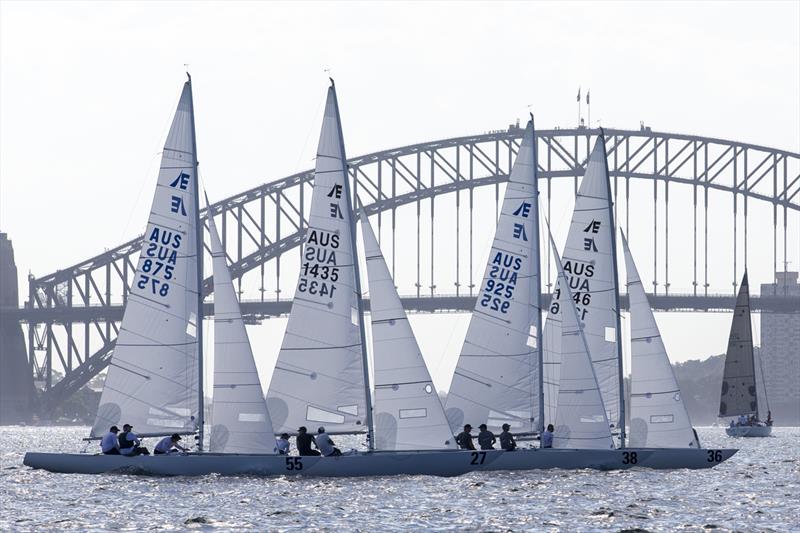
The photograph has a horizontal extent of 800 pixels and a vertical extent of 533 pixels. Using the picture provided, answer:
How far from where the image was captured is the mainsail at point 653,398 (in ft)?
123

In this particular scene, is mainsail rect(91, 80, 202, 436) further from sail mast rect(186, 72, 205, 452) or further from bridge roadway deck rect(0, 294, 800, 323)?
bridge roadway deck rect(0, 294, 800, 323)

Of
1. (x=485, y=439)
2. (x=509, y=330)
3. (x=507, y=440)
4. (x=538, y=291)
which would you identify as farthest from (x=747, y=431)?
(x=485, y=439)

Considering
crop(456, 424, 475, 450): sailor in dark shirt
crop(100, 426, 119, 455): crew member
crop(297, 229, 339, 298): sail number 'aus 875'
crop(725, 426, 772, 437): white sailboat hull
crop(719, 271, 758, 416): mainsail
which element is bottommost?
crop(100, 426, 119, 455): crew member

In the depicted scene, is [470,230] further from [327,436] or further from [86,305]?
[327,436]

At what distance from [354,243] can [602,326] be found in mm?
7084

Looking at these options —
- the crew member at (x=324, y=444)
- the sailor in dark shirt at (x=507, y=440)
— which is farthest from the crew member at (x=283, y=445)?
the sailor in dark shirt at (x=507, y=440)

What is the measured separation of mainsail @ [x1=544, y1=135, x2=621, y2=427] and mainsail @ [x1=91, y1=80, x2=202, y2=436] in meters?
8.34

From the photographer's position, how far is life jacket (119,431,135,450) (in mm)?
33344

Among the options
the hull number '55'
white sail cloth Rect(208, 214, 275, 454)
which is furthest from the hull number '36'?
white sail cloth Rect(208, 214, 275, 454)

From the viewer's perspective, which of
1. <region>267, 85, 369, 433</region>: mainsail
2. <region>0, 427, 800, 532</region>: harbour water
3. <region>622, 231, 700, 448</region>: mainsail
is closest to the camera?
<region>0, 427, 800, 532</region>: harbour water

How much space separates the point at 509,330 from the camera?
3628 centimetres

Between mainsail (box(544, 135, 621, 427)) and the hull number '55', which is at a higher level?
mainsail (box(544, 135, 621, 427))

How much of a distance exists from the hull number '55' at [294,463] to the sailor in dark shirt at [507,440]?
451 centimetres

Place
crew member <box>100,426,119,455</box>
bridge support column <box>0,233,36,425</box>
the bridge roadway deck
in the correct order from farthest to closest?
1. bridge support column <box>0,233,36,425</box>
2. the bridge roadway deck
3. crew member <box>100,426,119,455</box>
